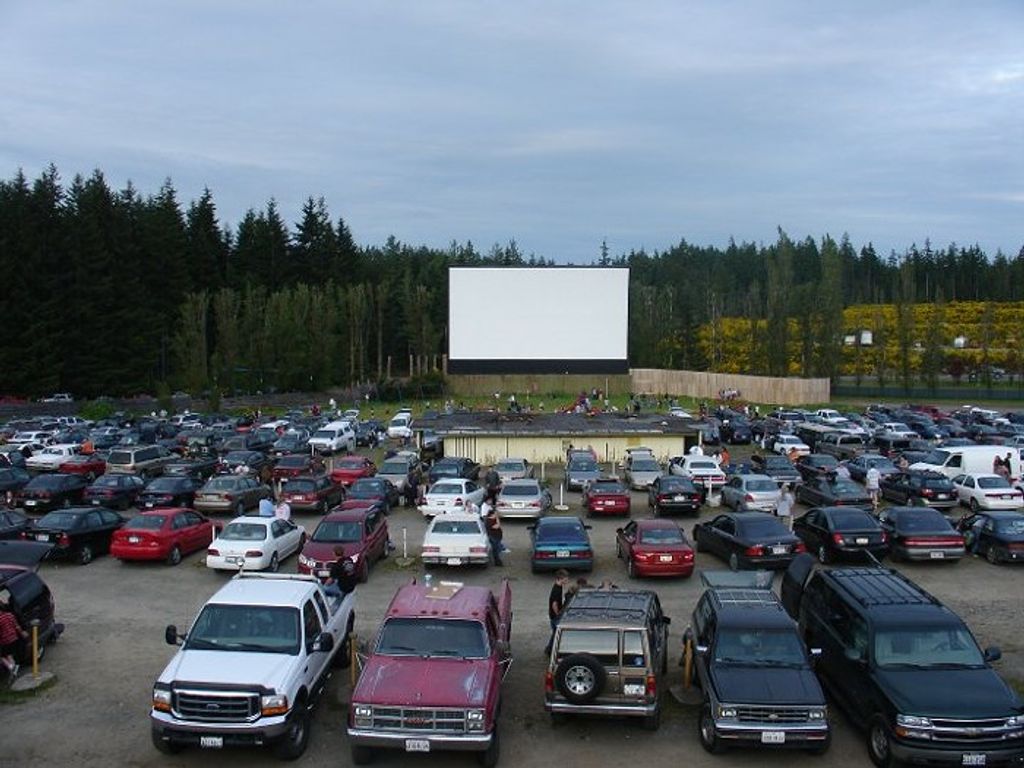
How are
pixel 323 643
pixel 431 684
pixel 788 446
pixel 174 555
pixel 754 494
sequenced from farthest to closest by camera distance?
pixel 788 446 → pixel 754 494 → pixel 174 555 → pixel 323 643 → pixel 431 684

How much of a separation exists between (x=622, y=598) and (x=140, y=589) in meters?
10.6

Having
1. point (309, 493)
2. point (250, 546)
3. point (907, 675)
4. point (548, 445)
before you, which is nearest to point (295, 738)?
point (907, 675)

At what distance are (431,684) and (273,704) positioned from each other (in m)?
1.63

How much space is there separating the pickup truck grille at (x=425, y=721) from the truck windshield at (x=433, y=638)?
91 centimetres

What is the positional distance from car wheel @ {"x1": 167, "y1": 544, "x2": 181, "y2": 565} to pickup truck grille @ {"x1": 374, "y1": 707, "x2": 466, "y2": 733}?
12.3m

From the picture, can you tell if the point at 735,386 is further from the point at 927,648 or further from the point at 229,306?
the point at 927,648

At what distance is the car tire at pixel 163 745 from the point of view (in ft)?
32.0

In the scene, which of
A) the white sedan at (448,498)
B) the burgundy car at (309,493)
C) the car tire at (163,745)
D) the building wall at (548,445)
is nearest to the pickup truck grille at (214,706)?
the car tire at (163,745)

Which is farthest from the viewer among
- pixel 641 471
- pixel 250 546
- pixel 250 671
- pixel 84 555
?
pixel 641 471

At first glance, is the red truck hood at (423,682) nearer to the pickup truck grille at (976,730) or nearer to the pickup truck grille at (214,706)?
the pickup truck grille at (214,706)

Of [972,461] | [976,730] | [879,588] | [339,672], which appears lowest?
[339,672]

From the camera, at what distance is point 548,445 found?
130 feet

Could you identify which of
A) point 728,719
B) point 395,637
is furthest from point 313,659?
point 728,719

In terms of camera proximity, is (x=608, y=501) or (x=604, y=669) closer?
(x=604, y=669)
